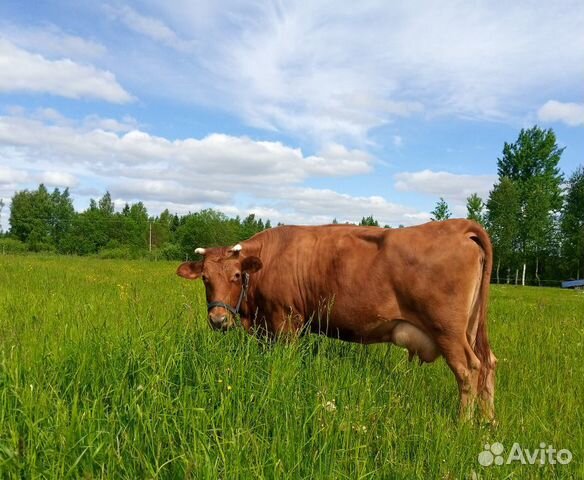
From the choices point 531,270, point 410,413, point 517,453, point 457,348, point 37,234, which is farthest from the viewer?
point 37,234

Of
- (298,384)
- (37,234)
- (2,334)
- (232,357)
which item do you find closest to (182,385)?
(232,357)

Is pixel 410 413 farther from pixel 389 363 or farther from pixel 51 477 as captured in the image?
pixel 51 477

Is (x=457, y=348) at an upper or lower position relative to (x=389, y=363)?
A: upper

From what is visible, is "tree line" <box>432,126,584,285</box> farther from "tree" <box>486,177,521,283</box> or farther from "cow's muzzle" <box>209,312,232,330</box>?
"cow's muzzle" <box>209,312,232,330</box>

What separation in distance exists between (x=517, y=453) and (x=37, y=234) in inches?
4032

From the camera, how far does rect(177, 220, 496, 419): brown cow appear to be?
507 centimetres

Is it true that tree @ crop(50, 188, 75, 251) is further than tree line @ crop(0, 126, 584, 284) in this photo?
Yes

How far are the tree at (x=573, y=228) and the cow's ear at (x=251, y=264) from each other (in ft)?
199

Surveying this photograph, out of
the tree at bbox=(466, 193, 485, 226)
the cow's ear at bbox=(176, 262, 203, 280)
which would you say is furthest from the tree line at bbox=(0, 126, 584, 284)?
the cow's ear at bbox=(176, 262, 203, 280)

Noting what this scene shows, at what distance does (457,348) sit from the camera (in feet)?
16.6

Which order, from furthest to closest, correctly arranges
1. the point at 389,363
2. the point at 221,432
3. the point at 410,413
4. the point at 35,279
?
the point at 35,279
the point at 389,363
the point at 410,413
the point at 221,432

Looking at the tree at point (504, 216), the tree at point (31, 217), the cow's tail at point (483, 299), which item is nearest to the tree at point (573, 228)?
the tree at point (504, 216)
